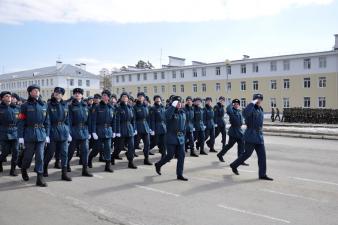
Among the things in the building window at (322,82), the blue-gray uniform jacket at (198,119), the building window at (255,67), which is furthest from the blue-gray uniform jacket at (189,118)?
the building window at (255,67)

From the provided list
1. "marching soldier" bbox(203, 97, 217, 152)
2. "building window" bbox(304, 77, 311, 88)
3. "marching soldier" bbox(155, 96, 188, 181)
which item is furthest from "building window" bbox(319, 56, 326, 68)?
"marching soldier" bbox(155, 96, 188, 181)

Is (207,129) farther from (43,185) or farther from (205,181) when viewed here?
(43,185)

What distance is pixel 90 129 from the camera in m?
9.82

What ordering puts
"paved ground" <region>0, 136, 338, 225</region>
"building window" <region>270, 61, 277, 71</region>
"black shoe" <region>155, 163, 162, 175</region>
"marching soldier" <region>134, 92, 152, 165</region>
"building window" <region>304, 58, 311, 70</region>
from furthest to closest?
"building window" <region>270, 61, 277, 71</region>, "building window" <region>304, 58, 311, 70</region>, "marching soldier" <region>134, 92, 152, 165</region>, "black shoe" <region>155, 163, 162, 175</region>, "paved ground" <region>0, 136, 338, 225</region>

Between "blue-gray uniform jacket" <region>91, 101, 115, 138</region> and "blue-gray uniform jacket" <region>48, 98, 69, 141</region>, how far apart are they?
1169 millimetres

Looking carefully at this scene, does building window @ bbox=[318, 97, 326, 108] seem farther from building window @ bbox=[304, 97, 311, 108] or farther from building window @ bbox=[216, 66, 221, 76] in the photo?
building window @ bbox=[216, 66, 221, 76]

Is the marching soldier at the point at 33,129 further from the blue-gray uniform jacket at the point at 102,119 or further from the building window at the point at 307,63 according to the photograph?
the building window at the point at 307,63

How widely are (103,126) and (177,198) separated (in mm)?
3510

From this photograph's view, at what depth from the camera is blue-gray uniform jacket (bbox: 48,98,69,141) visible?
841 centimetres

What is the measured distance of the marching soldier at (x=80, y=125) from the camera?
29.4 feet

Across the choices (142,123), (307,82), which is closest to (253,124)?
(142,123)

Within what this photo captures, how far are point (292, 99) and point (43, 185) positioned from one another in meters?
47.5

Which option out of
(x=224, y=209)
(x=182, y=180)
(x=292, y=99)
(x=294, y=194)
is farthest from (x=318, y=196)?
(x=292, y=99)

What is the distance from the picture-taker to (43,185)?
7.86m
